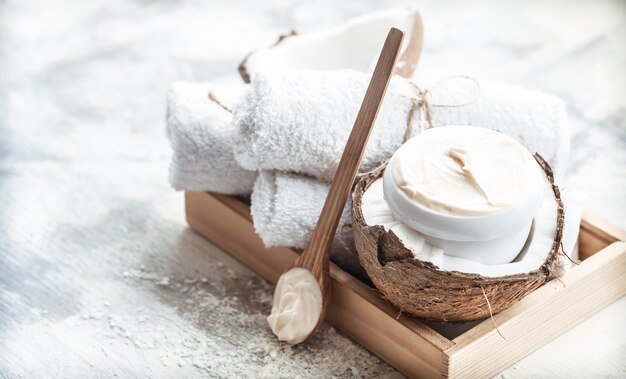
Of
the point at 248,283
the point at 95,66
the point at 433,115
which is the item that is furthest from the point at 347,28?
the point at 95,66

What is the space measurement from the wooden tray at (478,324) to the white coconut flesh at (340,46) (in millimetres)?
172

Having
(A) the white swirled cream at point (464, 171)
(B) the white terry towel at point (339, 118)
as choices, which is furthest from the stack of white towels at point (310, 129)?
(A) the white swirled cream at point (464, 171)

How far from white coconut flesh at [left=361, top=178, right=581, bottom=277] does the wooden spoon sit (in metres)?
0.03

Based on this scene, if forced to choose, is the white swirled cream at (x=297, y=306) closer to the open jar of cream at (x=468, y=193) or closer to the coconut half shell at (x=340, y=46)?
the open jar of cream at (x=468, y=193)

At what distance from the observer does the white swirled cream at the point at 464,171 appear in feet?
2.54

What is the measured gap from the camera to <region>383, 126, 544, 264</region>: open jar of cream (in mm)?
771

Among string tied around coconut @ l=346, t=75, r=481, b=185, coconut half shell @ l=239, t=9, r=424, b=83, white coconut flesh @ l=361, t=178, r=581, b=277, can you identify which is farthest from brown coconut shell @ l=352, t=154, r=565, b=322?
coconut half shell @ l=239, t=9, r=424, b=83

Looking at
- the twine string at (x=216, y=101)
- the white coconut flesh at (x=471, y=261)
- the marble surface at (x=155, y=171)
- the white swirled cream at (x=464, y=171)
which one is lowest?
the marble surface at (x=155, y=171)

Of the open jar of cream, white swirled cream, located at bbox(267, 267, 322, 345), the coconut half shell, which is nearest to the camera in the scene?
the open jar of cream

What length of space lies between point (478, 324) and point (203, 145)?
33 centimetres

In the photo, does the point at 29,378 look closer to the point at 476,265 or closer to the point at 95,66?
the point at 476,265

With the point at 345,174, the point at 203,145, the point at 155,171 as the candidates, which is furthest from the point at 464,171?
the point at 155,171

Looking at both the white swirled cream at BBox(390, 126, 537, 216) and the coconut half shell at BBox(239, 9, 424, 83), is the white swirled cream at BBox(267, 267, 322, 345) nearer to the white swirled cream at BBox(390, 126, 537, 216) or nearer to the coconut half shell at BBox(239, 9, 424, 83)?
the white swirled cream at BBox(390, 126, 537, 216)

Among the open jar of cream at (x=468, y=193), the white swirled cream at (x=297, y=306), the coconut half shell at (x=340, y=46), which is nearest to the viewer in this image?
the open jar of cream at (x=468, y=193)
